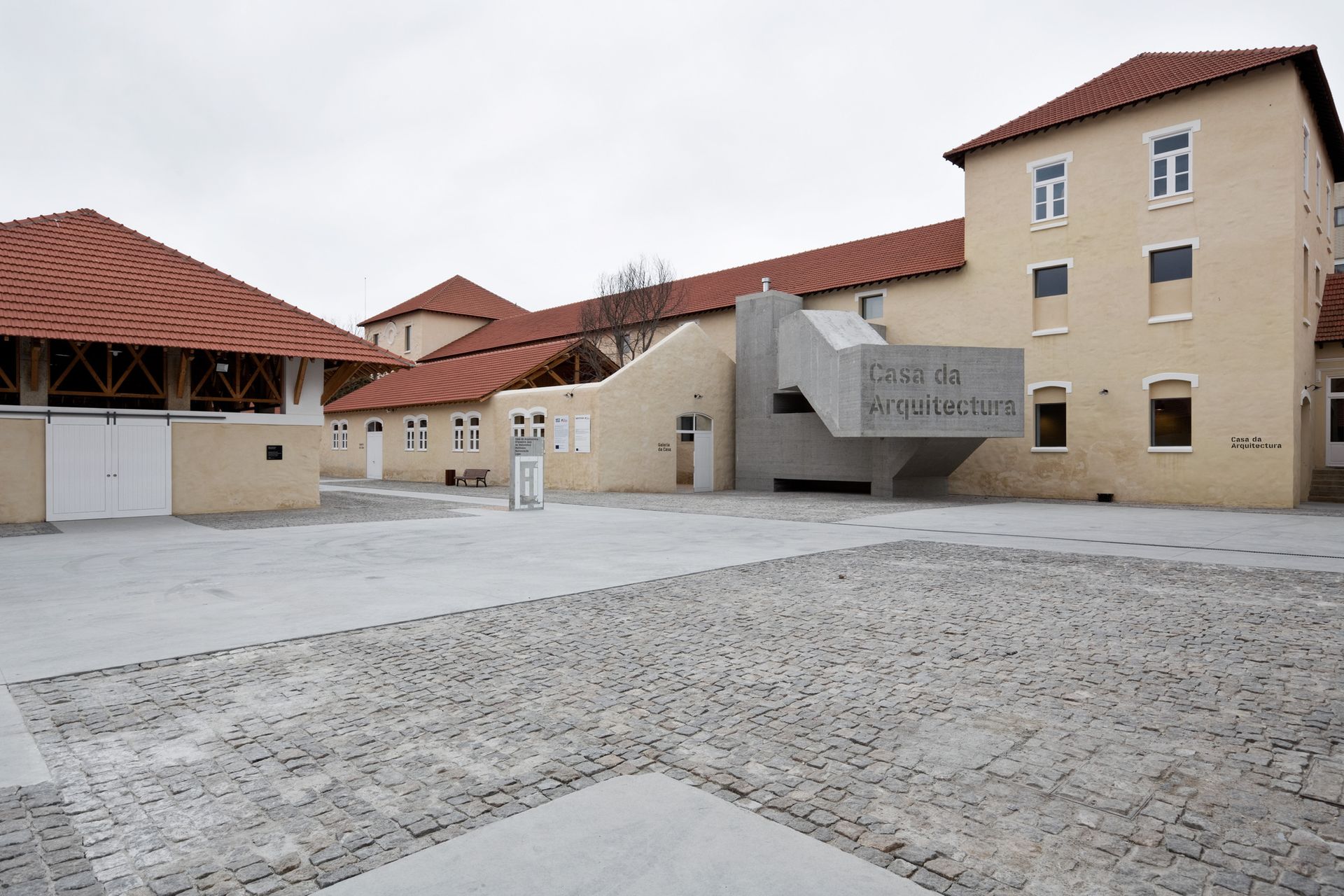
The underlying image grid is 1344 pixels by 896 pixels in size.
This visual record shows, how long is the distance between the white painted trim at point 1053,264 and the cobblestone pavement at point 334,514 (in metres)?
18.3

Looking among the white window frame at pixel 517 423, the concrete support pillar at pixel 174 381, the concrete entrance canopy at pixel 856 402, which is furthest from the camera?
the white window frame at pixel 517 423

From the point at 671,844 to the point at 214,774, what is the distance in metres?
2.27

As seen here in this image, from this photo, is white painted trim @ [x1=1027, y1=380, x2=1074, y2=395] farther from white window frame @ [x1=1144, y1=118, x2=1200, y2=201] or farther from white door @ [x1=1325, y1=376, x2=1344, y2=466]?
white door @ [x1=1325, y1=376, x2=1344, y2=466]

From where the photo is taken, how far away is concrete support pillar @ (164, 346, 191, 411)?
58.4 feet

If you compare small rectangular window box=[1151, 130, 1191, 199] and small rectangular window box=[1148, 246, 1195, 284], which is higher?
small rectangular window box=[1151, 130, 1191, 199]

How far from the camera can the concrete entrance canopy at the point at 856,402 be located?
67.8 feet

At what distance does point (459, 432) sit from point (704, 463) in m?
11.0

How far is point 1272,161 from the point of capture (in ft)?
64.9

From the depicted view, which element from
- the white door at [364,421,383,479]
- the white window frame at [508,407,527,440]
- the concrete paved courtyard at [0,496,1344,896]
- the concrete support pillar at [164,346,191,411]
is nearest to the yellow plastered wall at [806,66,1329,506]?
the concrete paved courtyard at [0,496,1344,896]

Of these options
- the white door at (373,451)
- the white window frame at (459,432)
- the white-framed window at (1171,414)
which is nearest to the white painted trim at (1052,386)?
the white-framed window at (1171,414)

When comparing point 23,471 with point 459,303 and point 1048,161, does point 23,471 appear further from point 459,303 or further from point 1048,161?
point 459,303

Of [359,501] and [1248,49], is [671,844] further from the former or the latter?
[1248,49]

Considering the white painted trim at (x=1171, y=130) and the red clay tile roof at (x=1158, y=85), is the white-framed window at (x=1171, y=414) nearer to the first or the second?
the white painted trim at (x=1171, y=130)

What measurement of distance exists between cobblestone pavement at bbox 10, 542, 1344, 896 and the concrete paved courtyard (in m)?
0.02
